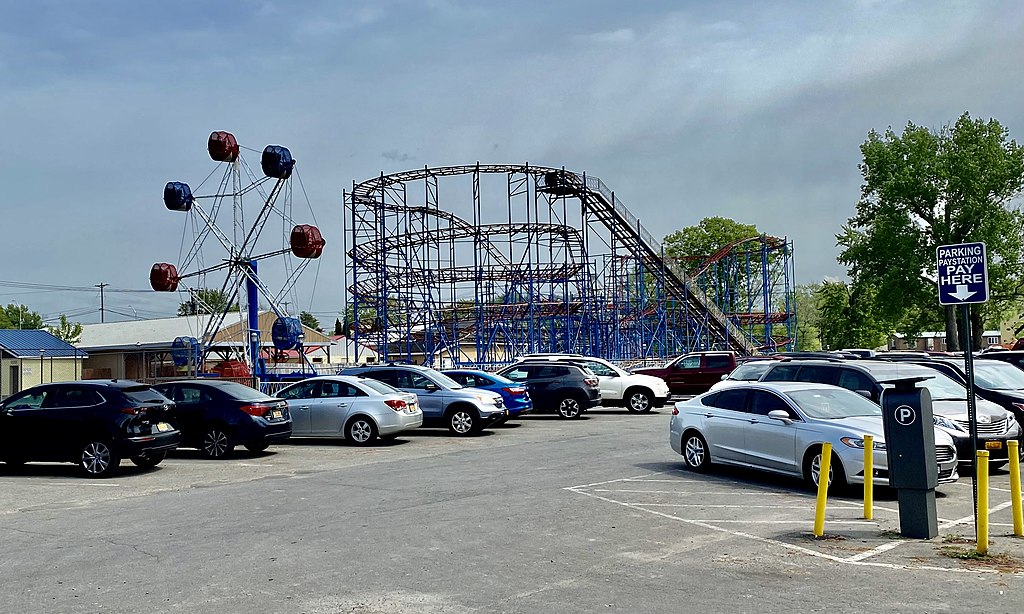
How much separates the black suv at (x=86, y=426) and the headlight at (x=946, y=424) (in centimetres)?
1170

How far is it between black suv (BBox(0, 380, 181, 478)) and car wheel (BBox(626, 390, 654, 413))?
14975mm

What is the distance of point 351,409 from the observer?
19.9m

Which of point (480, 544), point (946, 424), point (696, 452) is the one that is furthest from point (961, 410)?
point (480, 544)

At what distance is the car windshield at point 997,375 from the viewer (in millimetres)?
16797

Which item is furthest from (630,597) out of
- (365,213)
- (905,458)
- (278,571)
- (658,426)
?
(365,213)

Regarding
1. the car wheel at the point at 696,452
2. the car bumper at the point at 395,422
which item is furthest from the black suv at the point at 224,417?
the car wheel at the point at 696,452

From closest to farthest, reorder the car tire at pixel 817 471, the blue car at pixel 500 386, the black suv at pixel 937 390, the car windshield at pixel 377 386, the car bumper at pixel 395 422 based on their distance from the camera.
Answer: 1. the car tire at pixel 817 471
2. the black suv at pixel 937 390
3. the car bumper at pixel 395 422
4. the car windshield at pixel 377 386
5. the blue car at pixel 500 386

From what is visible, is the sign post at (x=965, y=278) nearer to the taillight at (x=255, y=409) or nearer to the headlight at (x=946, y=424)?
the headlight at (x=946, y=424)

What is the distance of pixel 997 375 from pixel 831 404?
5614 mm

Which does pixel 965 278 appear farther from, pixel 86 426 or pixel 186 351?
pixel 186 351

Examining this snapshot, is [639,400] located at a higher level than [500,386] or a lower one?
lower

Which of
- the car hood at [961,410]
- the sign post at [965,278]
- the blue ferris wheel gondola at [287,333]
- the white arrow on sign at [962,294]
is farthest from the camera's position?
the blue ferris wheel gondola at [287,333]

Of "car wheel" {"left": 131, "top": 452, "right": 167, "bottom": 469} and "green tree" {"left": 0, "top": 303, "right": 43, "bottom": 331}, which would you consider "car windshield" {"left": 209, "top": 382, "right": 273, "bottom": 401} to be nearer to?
"car wheel" {"left": 131, "top": 452, "right": 167, "bottom": 469}

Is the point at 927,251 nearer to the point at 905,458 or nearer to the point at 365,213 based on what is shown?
the point at 365,213
